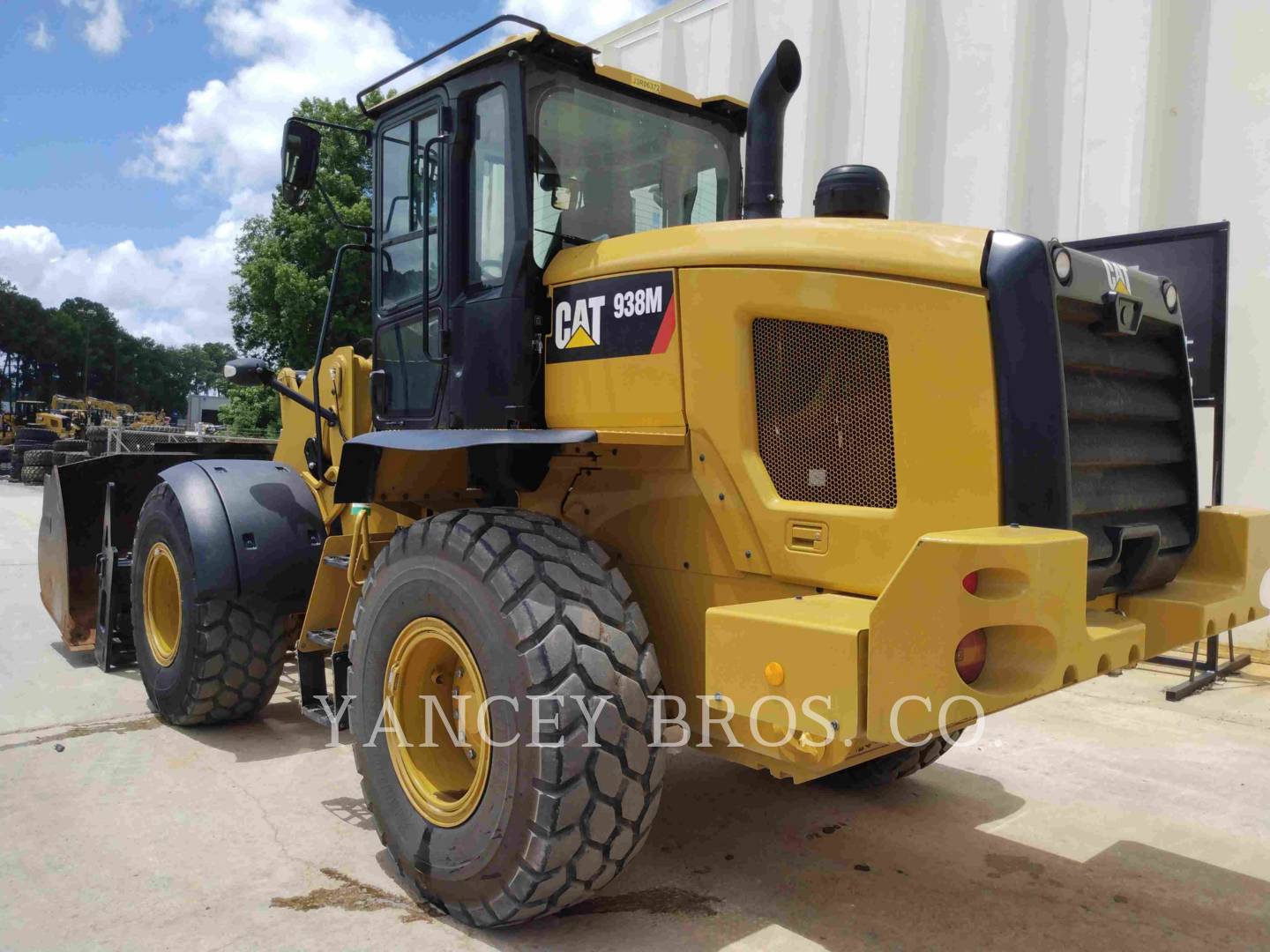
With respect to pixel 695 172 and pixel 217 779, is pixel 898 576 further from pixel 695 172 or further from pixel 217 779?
pixel 217 779

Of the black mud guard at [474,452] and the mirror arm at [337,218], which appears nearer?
the black mud guard at [474,452]

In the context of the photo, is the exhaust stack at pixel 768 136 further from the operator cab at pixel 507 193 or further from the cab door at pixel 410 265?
the cab door at pixel 410 265

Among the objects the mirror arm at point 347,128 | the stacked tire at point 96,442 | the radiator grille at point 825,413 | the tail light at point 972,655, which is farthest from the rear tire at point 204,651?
the stacked tire at point 96,442

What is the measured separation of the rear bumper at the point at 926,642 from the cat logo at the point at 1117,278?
0.89m

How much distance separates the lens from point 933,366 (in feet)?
8.85

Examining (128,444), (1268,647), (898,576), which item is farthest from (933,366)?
(128,444)

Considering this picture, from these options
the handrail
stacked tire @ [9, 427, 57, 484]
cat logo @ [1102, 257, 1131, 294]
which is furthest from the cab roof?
stacked tire @ [9, 427, 57, 484]

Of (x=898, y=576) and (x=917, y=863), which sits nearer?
(x=898, y=576)

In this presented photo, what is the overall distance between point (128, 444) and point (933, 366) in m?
20.5

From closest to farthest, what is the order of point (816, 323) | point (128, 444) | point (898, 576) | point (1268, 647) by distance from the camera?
point (898, 576), point (816, 323), point (1268, 647), point (128, 444)

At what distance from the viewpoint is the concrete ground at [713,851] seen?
3.13 metres

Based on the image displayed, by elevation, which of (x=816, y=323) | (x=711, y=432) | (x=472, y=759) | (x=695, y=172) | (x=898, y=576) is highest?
(x=695, y=172)

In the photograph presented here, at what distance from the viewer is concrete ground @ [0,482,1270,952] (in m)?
3.13

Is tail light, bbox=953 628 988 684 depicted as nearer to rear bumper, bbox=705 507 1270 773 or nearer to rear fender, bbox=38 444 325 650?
rear bumper, bbox=705 507 1270 773
